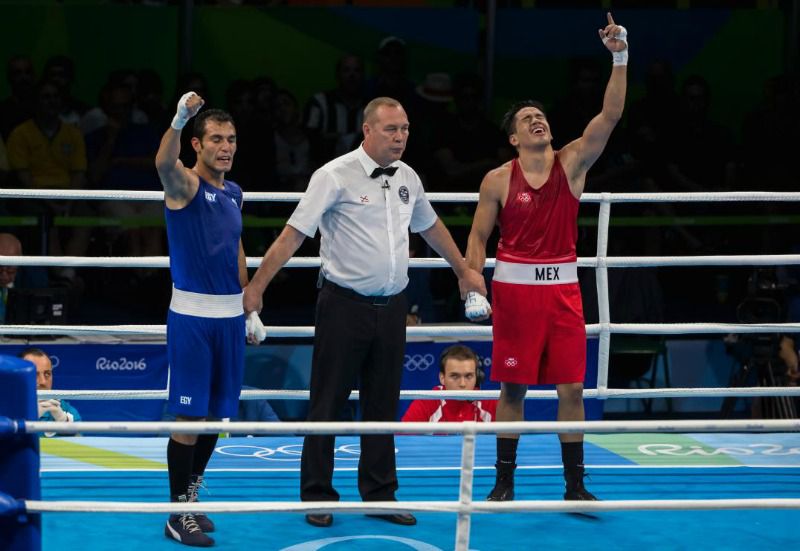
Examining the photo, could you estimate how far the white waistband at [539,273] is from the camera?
5.11 metres

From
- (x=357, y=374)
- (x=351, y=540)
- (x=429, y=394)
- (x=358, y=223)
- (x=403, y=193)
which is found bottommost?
(x=351, y=540)

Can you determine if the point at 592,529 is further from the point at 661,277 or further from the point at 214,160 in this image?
the point at 661,277

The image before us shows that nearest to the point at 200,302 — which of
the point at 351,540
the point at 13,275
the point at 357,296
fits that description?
the point at 357,296

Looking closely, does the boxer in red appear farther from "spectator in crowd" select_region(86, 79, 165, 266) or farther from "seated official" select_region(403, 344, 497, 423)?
"spectator in crowd" select_region(86, 79, 165, 266)

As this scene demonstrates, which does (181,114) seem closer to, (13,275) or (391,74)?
(13,275)

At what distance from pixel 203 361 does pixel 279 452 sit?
4.31 feet

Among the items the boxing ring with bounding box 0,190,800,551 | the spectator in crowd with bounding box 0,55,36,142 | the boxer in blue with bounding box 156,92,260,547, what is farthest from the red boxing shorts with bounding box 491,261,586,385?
the spectator in crowd with bounding box 0,55,36,142

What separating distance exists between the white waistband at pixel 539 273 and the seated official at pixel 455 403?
0.96 meters

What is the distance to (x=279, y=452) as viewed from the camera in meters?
5.86

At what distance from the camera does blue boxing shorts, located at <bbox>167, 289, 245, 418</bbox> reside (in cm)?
464

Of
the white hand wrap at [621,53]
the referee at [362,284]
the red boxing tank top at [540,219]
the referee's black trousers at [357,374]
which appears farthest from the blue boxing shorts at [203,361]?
the white hand wrap at [621,53]

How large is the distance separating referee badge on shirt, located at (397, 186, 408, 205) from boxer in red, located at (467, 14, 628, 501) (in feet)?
1.16

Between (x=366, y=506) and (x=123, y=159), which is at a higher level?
(x=123, y=159)

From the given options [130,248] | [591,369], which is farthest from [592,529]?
[130,248]
